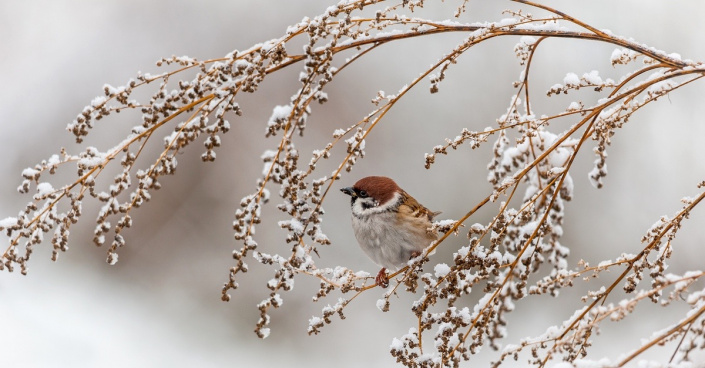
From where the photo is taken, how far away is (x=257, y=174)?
5.34 meters

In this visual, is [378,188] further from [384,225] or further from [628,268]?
[628,268]

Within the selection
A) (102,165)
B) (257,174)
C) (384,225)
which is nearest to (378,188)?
(384,225)

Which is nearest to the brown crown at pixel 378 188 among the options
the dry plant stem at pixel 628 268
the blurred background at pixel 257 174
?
the dry plant stem at pixel 628 268

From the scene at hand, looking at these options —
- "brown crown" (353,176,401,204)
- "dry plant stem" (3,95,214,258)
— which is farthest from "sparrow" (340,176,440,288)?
"dry plant stem" (3,95,214,258)

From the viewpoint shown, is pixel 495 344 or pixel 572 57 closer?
pixel 495 344

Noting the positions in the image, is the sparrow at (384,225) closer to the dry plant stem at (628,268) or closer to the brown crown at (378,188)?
the brown crown at (378,188)

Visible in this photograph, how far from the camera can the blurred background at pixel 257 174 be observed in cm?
525

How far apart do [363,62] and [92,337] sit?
2.99m

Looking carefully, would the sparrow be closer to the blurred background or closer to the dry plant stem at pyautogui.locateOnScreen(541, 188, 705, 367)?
the dry plant stem at pyautogui.locateOnScreen(541, 188, 705, 367)

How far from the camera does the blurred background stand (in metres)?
5.25

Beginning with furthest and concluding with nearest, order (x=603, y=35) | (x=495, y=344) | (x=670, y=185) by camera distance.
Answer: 1. (x=670, y=185)
2. (x=603, y=35)
3. (x=495, y=344)

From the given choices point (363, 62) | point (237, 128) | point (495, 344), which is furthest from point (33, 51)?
point (495, 344)

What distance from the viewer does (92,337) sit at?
5.50 m

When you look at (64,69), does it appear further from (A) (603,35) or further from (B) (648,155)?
(A) (603,35)
